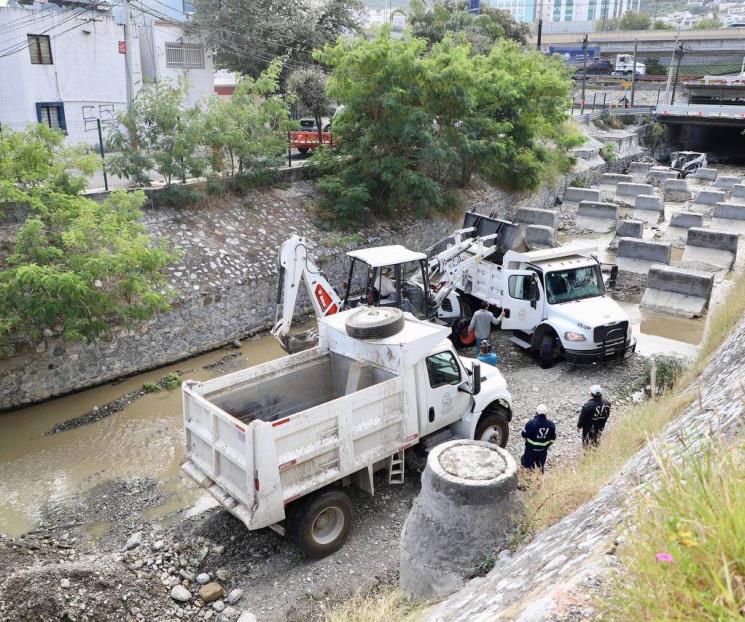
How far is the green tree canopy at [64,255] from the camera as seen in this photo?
11.1 m

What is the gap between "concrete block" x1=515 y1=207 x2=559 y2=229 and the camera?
77.6 feet

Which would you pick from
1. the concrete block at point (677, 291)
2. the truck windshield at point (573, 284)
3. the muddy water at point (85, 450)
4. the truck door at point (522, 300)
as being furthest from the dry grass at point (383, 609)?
the concrete block at point (677, 291)

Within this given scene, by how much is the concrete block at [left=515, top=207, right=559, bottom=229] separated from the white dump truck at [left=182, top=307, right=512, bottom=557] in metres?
15.2

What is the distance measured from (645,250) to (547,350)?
27.1 feet

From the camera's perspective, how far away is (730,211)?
2500 centimetres

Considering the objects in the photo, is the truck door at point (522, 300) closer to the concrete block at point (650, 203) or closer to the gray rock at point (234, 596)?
the gray rock at point (234, 596)

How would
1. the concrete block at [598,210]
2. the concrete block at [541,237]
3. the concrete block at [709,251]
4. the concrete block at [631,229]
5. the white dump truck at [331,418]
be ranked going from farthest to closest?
the concrete block at [598,210] < the concrete block at [631,229] < the concrete block at [541,237] < the concrete block at [709,251] < the white dump truck at [331,418]

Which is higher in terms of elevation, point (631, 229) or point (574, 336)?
point (631, 229)

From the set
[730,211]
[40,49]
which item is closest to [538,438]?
[730,211]

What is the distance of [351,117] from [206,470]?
48.2ft

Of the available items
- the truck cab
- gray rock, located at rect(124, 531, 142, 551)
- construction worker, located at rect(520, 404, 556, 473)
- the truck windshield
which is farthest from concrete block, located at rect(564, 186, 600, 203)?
gray rock, located at rect(124, 531, 142, 551)

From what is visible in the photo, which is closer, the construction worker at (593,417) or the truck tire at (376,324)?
the truck tire at (376,324)

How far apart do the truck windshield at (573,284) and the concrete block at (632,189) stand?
17.6m

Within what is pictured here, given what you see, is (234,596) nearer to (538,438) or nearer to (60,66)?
(538,438)
